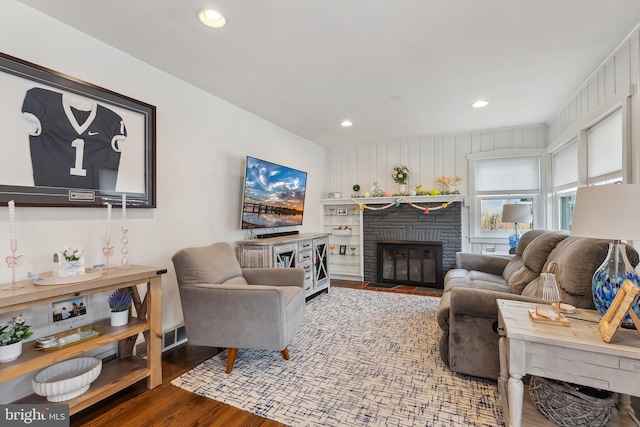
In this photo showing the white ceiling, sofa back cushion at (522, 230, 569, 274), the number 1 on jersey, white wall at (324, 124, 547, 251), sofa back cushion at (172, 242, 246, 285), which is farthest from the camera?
white wall at (324, 124, 547, 251)

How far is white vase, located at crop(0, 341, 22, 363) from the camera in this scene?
1487 mm

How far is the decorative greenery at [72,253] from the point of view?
1.71m

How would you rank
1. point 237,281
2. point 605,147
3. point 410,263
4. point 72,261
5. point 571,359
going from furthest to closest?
point 410,263 → point 237,281 → point 605,147 → point 72,261 → point 571,359

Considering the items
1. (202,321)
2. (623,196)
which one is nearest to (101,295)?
(202,321)

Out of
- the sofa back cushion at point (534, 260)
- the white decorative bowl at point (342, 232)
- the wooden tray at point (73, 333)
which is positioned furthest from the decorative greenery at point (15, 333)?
the white decorative bowl at point (342, 232)

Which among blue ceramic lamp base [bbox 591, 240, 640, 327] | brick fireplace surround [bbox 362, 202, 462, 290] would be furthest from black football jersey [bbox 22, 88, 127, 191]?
brick fireplace surround [bbox 362, 202, 462, 290]

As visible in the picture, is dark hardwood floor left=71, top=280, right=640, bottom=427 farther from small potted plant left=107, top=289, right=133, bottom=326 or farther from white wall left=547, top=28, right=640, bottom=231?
white wall left=547, top=28, right=640, bottom=231

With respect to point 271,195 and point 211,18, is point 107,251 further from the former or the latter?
point 271,195

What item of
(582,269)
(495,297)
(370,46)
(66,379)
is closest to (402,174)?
(370,46)

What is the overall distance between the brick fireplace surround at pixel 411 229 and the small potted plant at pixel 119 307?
385cm

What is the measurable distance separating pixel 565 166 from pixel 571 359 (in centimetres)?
322

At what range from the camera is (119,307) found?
6.63 ft

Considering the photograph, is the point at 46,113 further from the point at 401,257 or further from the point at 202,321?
the point at 401,257

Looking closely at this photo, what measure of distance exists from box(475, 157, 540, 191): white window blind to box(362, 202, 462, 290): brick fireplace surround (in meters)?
0.55
